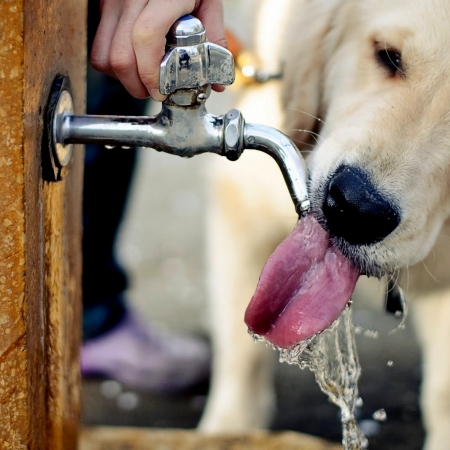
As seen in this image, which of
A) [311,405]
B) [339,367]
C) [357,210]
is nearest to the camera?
[357,210]

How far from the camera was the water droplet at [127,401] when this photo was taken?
6.93 ft

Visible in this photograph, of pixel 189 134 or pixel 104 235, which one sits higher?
pixel 104 235

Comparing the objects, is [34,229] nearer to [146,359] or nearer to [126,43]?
[126,43]

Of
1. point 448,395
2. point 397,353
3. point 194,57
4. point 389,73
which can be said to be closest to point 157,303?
point 397,353

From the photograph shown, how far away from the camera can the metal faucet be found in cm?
85

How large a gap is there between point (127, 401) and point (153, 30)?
5.05 ft

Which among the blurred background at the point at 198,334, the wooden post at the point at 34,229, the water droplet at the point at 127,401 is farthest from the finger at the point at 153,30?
the water droplet at the point at 127,401

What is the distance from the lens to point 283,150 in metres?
0.90

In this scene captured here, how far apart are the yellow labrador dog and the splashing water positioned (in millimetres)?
119

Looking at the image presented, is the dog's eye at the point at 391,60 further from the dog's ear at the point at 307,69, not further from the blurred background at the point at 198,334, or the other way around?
the blurred background at the point at 198,334

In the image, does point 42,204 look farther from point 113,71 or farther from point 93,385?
point 93,385

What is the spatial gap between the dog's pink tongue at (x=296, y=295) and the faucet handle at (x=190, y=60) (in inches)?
11.5

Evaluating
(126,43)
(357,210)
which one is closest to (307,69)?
(357,210)

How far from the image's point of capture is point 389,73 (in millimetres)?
1326
